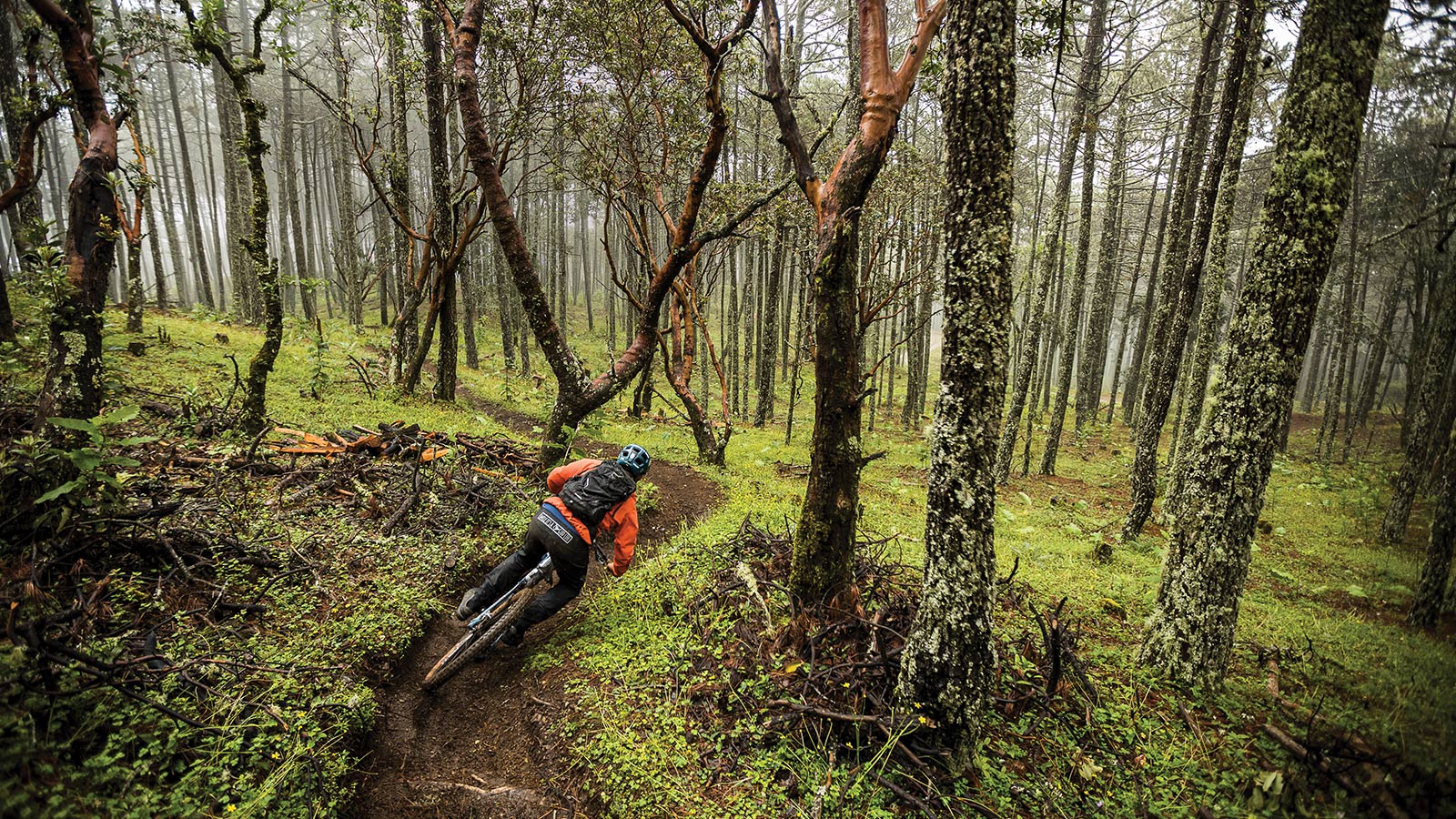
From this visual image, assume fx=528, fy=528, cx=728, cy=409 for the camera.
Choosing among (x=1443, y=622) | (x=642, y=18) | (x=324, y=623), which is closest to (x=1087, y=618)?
(x=1443, y=622)

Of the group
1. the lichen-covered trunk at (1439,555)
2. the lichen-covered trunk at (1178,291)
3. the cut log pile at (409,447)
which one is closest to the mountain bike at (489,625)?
the cut log pile at (409,447)

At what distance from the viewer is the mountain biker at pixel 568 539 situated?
4906 millimetres

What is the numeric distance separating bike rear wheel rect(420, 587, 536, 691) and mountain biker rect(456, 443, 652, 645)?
0.15 metres

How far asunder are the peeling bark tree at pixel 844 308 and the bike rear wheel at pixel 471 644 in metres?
2.55

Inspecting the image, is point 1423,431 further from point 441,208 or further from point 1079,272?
point 441,208

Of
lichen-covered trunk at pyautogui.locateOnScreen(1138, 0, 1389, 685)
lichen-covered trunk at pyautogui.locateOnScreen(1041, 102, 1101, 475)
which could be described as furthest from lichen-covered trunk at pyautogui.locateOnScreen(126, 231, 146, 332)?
lichen-covered trunk at pyautogui.locateOnScreen(1041, 102, 1101, 475)

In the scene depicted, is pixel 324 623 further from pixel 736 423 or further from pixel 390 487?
pixel 736 423

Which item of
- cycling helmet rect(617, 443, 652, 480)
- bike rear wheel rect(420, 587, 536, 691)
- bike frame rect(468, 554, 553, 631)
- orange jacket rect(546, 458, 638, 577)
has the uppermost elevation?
cycling helmet rect(617, 443, 652, 480)

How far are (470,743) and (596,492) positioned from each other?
2178mm

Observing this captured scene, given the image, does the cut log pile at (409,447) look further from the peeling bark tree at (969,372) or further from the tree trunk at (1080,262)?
the tree trunk at (1080,262)

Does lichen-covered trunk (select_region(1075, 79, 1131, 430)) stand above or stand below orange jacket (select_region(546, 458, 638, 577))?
above

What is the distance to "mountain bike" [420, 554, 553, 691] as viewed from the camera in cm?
448

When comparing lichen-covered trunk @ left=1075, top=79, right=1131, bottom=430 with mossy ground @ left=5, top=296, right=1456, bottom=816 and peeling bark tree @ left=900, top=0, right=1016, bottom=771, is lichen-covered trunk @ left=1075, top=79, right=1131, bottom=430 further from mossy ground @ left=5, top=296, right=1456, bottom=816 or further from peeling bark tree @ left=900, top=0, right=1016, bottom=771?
peeling bark tree @ left=900, top=0, right=1016, bottom=771

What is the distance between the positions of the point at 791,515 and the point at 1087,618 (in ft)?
11.3
